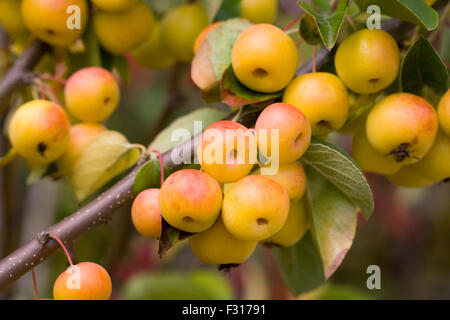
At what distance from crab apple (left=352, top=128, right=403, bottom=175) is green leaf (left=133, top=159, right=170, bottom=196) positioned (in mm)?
231

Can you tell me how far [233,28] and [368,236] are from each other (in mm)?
1442

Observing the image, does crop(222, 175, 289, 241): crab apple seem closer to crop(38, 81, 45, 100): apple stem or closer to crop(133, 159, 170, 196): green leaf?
crop(133, 159, 170, 196): green leaf

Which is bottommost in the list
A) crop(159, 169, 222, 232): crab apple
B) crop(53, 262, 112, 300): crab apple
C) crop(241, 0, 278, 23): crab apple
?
crop(53, 262, 112, 300): crab apple

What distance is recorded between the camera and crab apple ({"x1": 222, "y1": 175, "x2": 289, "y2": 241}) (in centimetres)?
51

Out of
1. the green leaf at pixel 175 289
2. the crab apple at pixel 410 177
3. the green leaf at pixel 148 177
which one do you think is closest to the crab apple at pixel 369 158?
the crab apple at pixel 410 177

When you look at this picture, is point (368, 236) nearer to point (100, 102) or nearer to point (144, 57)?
point (144, 57)

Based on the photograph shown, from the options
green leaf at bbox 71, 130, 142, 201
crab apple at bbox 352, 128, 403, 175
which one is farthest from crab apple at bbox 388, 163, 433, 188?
green leaf at bbox 71, 130, 142, 201

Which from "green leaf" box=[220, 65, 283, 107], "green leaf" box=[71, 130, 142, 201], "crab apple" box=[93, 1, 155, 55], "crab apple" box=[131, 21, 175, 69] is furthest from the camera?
"crab apple" box=[131, 21, 175, 69]

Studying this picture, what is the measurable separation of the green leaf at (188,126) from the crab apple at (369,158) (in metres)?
0.17

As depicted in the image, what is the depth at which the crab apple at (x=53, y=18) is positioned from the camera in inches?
30.3

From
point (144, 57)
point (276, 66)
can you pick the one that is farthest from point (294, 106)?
point (144, 57)

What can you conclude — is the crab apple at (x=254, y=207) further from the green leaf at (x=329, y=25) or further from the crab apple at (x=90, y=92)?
the crab apple at (x=90, y=92)

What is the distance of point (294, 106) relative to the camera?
1.88 feet

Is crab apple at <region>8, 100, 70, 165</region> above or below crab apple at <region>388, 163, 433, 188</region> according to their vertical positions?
above
